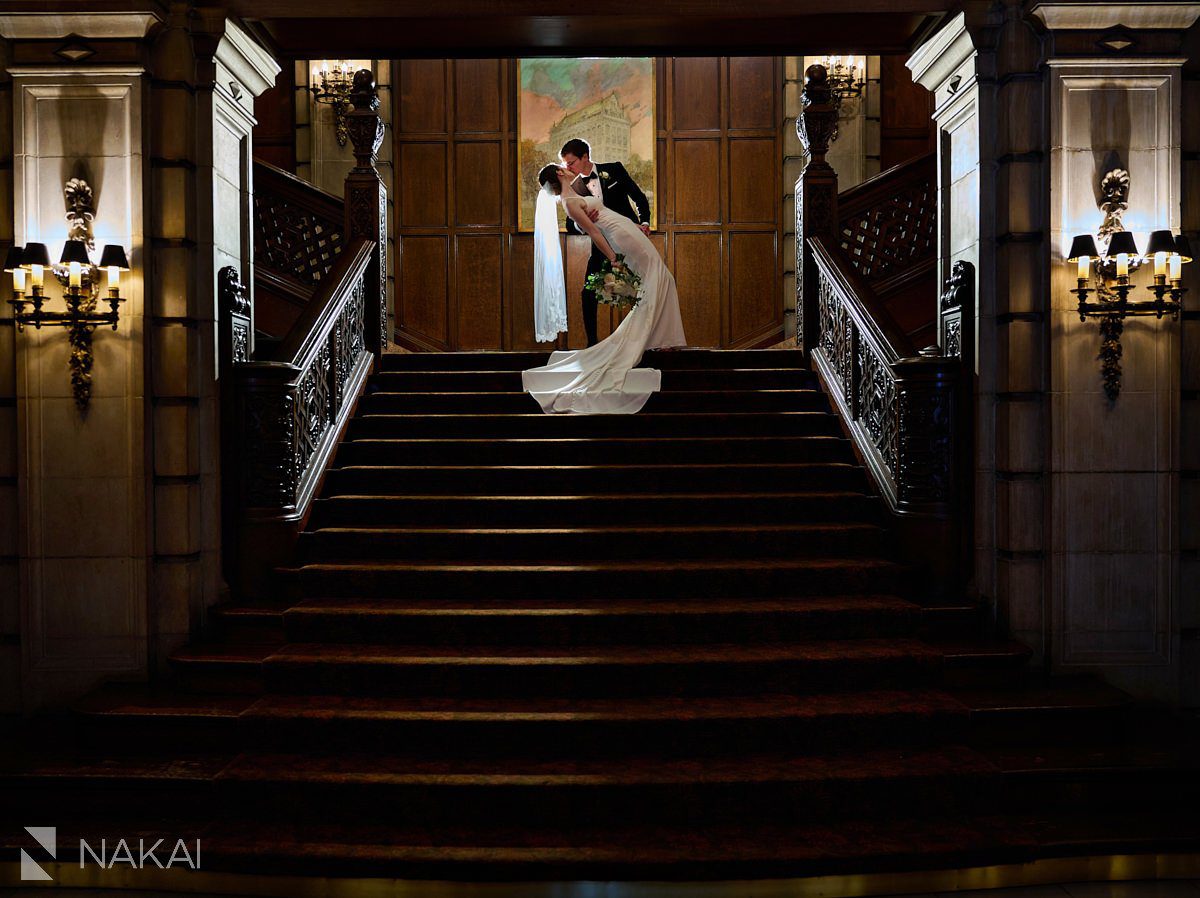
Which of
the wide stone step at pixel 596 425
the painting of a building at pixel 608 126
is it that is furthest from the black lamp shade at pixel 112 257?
the painting of a building at pixel 608 126

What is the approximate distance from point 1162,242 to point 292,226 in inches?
215

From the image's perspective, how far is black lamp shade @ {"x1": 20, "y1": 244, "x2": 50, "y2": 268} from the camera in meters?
4.34

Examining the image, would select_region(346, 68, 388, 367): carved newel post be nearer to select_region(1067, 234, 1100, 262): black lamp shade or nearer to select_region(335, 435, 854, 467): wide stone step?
select_region(335, 435, 854, 467): wide stone step

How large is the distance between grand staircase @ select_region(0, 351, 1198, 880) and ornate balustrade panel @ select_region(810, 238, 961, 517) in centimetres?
29

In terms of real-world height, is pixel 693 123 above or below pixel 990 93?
above

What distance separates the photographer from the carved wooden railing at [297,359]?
4926mm

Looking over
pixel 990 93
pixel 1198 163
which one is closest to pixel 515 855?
pixel 990 93

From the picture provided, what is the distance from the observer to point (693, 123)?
390 inches

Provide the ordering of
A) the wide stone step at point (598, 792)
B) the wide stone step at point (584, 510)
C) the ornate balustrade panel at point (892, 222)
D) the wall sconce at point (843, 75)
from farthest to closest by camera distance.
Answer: the wall sconce at point (843, 75) < the ornate balustrade panel at point (892, 222) < the wide stone step at point (584, 510) < the wide stone step at point (598, 792)

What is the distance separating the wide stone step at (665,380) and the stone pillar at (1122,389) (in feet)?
7.18

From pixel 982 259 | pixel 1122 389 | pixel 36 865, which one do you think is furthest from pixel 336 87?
pixel 36 865

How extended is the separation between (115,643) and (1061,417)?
4786 millimetres

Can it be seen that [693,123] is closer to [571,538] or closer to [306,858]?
[571,538]

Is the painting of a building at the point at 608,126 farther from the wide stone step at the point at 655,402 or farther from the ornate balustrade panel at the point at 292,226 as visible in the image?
the wide stone step at the point at 655,402
